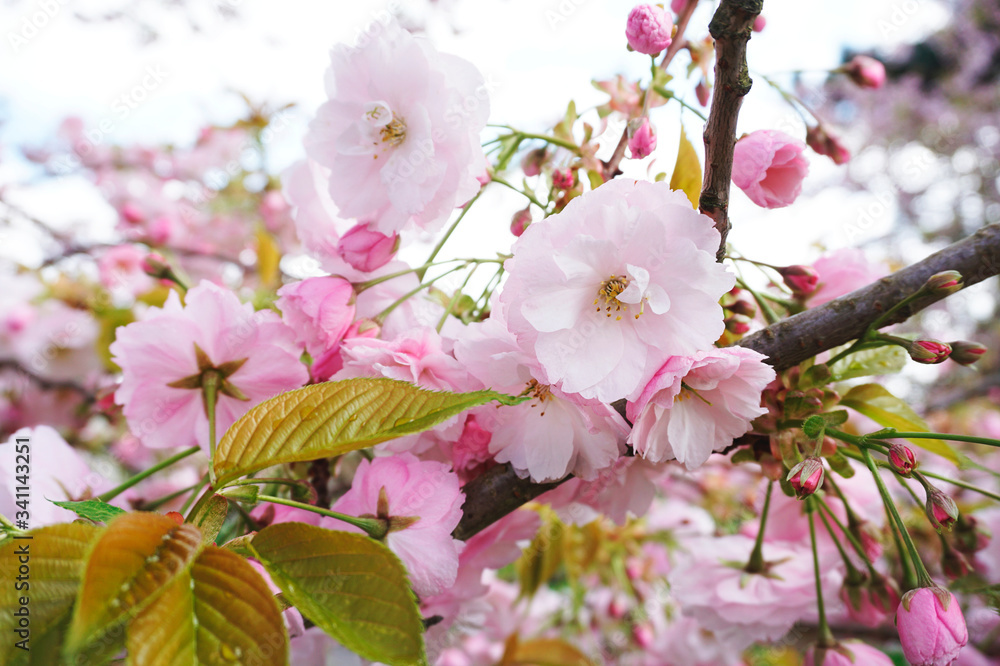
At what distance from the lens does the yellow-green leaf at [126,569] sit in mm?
275

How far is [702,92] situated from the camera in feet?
2.13

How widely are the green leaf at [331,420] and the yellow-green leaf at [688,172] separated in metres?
0.24

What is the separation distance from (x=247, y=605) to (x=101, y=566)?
8cm

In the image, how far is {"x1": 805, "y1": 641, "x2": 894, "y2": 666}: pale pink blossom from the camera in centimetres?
59

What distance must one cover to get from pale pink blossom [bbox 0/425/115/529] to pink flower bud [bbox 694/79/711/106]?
73 centimetres

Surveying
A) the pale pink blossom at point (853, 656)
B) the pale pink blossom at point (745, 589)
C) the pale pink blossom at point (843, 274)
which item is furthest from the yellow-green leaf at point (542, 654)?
the pale pink blossom at point (843, 274)

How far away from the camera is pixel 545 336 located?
0.44m

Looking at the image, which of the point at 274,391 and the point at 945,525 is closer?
the point at 945,525

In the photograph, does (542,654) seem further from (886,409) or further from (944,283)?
(944,283)

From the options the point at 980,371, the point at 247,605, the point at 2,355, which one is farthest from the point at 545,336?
the point at 980,371

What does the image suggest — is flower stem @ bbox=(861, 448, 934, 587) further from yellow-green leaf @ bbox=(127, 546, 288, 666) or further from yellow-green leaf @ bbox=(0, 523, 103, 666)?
yellow-green leaf @ bbox=(0, 523, 103, 666)

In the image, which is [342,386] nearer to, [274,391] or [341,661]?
[274,391]

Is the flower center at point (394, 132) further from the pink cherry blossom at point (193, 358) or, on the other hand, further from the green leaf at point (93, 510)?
the green leaf at point (93, 510)

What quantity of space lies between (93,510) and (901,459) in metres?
0.57
